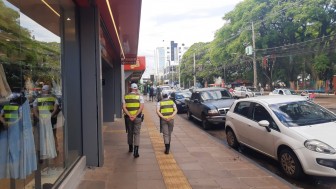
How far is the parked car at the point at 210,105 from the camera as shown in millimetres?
13492

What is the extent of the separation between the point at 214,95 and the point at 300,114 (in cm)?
781

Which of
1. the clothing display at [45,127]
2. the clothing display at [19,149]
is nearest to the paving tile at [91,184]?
the clothing display at [45,127]

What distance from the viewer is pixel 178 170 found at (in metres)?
7.05

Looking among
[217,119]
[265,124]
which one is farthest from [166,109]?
[217,119]

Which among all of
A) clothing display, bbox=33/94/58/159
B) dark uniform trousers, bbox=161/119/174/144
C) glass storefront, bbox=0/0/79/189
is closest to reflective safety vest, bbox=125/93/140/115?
dark uniform trousers, bbox=161/119/174/144

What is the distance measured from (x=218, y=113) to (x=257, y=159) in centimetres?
489

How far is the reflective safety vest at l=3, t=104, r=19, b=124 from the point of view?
3618 millimetres

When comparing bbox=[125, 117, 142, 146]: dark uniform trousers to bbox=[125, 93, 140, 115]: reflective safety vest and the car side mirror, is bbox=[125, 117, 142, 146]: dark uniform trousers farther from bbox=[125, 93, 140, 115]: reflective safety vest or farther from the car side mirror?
the car side mirror

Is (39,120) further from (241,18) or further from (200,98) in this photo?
(241,18)

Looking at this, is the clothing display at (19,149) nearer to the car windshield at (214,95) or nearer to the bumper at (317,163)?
the bumper at (317,163)

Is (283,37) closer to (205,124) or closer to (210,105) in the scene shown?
(210,105)

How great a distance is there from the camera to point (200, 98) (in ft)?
50.3

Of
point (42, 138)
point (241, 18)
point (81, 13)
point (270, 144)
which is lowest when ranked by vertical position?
point (270, 144)

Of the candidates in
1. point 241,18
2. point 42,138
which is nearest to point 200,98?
point 42,138
